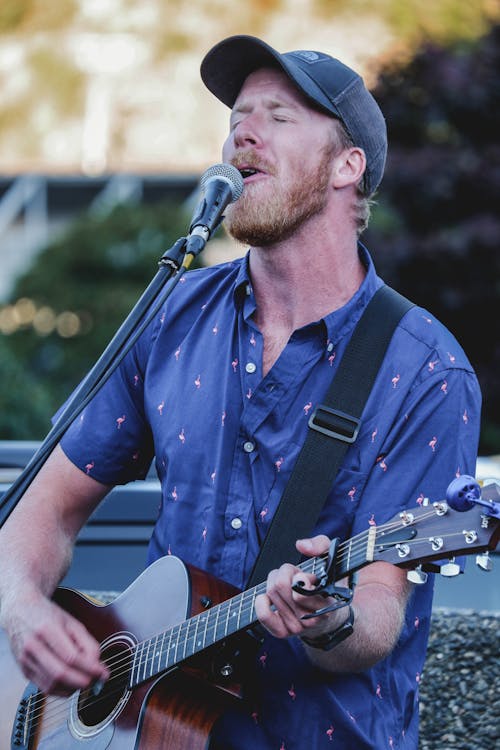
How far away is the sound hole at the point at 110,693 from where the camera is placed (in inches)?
103

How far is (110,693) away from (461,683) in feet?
4.16

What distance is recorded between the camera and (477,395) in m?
2.65

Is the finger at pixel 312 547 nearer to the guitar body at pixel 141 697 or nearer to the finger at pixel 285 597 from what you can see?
the finger at pixel 285 597

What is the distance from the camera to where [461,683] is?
11.3ft

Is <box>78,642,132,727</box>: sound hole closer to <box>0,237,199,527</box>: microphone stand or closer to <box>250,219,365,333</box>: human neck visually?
<box>0,237,199,527</box>: microphone stand

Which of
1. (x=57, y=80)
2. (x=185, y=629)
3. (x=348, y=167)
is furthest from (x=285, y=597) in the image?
(x=57, y=80)

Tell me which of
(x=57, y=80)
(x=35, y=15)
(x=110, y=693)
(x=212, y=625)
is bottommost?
(x=110, y=693)

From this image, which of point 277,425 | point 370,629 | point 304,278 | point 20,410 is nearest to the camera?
point 370,629

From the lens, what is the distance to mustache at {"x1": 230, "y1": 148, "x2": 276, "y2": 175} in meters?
2.81

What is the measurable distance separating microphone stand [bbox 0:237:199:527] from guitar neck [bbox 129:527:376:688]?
0.45 meters

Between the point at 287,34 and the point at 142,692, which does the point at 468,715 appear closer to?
the point at 142,692

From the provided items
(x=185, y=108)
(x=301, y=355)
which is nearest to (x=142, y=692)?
(x=301, y=355)

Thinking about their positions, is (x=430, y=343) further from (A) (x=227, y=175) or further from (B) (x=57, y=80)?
(B) (x=57, y=80)

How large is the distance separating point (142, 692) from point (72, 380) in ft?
29.7
